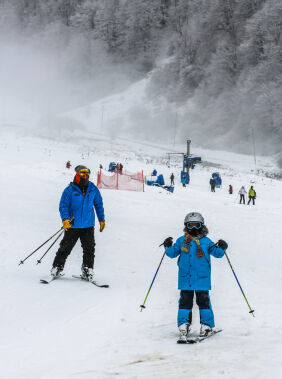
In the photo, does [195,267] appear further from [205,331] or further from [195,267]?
[205,331]

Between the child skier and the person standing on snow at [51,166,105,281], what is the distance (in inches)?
73.1

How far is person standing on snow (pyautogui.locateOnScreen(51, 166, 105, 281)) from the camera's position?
577 cm

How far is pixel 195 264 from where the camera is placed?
4.39m

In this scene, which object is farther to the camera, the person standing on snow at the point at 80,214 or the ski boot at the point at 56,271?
the ski boot at the point at 56,271

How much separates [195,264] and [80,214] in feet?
7.14

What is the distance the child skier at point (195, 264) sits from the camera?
4.36 metres

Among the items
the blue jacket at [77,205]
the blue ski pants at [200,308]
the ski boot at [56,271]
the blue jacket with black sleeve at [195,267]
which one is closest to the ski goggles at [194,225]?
the blue jacket with black sleeve at [195,267]

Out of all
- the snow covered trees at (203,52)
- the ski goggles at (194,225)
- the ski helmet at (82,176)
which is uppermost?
the snow covered trees at (203,52)

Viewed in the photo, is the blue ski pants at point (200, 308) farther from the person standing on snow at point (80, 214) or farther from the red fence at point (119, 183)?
the red fence at point (119, 183)

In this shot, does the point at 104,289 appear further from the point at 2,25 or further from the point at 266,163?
the point at 2,25

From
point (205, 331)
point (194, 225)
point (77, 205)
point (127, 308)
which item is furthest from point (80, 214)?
point (205, 331)

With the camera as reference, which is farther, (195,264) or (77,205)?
(77,205)

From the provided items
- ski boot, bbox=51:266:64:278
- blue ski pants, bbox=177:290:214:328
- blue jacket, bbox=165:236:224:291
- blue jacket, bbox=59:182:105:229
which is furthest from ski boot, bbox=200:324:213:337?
ski boot, bbox=51:266:64:278

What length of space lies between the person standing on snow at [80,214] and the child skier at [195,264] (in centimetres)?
186
